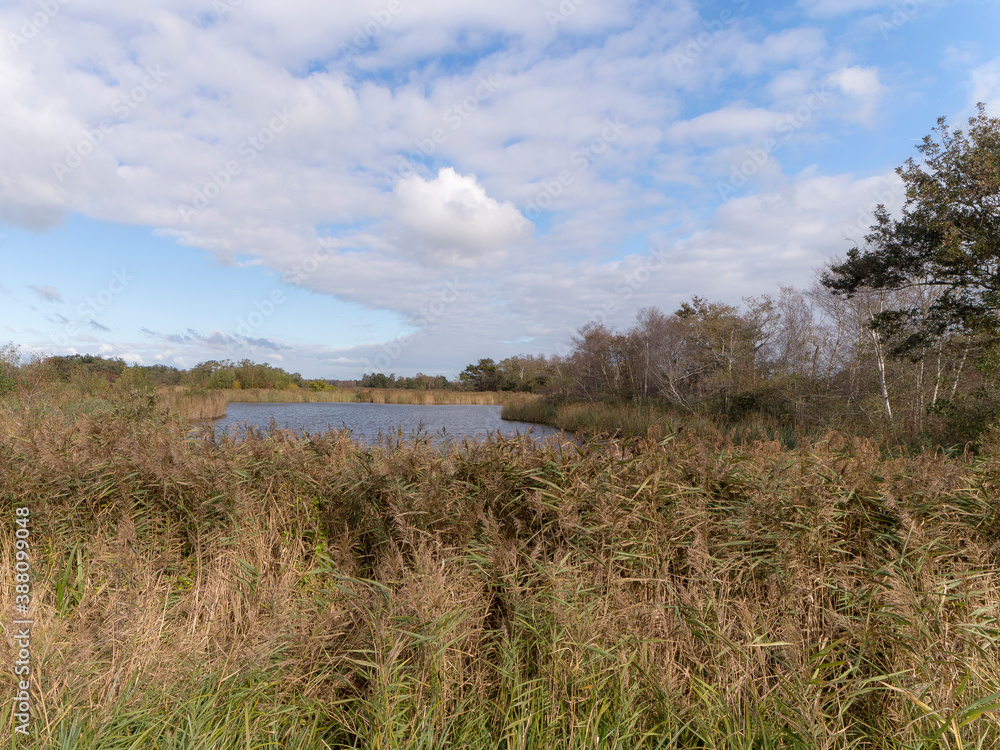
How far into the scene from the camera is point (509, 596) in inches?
103

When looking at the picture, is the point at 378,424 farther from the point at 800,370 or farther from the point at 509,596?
the point at 800,370

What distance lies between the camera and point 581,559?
2764 millimetres

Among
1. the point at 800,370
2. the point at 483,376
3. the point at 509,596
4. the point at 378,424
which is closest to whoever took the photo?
the point at 509,596

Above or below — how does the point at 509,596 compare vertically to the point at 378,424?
below

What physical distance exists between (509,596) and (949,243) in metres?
14.0

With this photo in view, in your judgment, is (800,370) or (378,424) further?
(800,370)

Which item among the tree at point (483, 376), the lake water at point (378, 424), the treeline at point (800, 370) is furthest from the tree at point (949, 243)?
the tree at point (483, 376)

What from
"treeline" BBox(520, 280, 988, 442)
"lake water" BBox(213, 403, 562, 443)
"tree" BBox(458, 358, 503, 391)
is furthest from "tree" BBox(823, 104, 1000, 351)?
"tree" BBox(458, 358, 503, 391)

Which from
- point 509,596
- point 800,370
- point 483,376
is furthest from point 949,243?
point 483,376

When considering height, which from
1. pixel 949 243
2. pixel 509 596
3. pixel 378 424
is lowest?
pixel 509 596

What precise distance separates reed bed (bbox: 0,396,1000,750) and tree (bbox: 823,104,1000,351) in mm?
11587

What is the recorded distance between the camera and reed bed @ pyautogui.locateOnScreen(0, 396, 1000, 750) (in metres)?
2.10

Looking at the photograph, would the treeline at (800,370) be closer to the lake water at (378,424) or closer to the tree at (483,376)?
the lake water at (378,424)

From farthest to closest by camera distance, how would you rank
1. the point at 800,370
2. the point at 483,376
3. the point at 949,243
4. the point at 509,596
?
1. the point at 483,376
2. the point at 800,370
3. the point at 949,243
4. the point at 509,596
